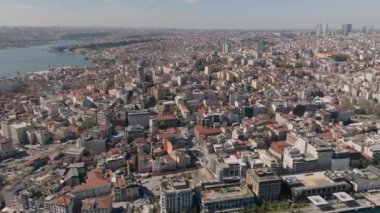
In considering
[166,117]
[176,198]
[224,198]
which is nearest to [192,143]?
[166,117]

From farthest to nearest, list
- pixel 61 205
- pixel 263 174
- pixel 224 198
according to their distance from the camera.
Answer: pixel 263 174 → pixel 224 198 → pixel 61 205

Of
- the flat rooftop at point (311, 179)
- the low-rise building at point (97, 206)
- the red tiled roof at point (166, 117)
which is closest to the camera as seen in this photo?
the low-rise building at point (97, 206)

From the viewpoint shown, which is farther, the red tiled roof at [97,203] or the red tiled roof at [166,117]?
the red tiled roof at [166,117]

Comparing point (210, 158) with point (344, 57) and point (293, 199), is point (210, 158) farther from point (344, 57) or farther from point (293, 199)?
point (344, 57)

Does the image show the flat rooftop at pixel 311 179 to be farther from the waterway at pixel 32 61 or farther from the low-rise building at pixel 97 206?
the waterway at pixel 32 61

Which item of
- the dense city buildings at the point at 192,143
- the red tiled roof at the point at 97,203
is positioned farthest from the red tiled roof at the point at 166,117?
the red tiled roof at the point at 97,203

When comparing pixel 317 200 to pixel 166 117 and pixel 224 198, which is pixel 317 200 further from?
pixel 166 117

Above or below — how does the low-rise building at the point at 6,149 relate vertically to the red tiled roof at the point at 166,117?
below
